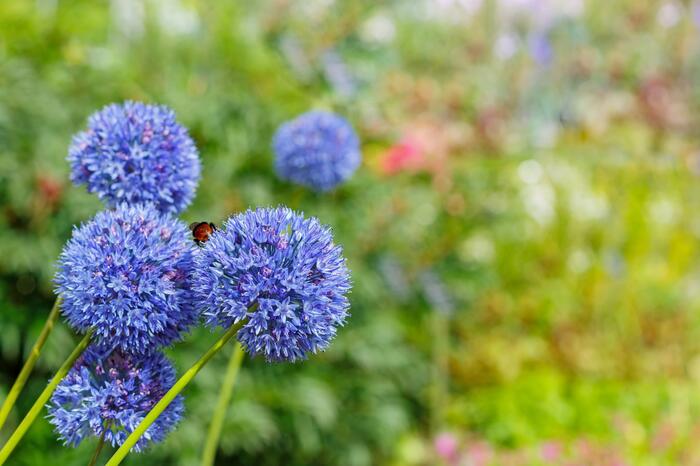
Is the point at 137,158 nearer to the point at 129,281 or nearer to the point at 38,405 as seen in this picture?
the point at 129,281

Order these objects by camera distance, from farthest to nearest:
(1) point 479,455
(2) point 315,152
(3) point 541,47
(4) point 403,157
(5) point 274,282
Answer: (3) point 541,47, (4) point 403,157, (1) point 479,455, (2) point 315,152, (5) point 274,282

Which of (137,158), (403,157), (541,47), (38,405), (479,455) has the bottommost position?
(38,405)

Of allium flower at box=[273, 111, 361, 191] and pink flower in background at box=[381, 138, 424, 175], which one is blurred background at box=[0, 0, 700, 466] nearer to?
pink flower in background at box=[381, 138, 424, 175]

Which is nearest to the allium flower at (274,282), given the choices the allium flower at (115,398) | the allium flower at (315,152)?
the allium flower at (115,398)

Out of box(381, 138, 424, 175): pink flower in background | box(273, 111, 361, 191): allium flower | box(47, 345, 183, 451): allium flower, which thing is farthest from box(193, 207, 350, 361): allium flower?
box(381, 138, 424, 175): pink flower in background

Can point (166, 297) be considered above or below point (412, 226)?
below

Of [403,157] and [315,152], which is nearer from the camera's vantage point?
[315,152]

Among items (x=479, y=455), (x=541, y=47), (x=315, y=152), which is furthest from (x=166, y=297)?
(x=541, y=47)


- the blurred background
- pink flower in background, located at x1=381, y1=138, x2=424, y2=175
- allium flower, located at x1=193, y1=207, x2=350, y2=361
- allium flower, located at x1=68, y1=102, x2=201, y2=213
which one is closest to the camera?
allium flower, located at x1=193, y1=207, x2=350, y2=361
